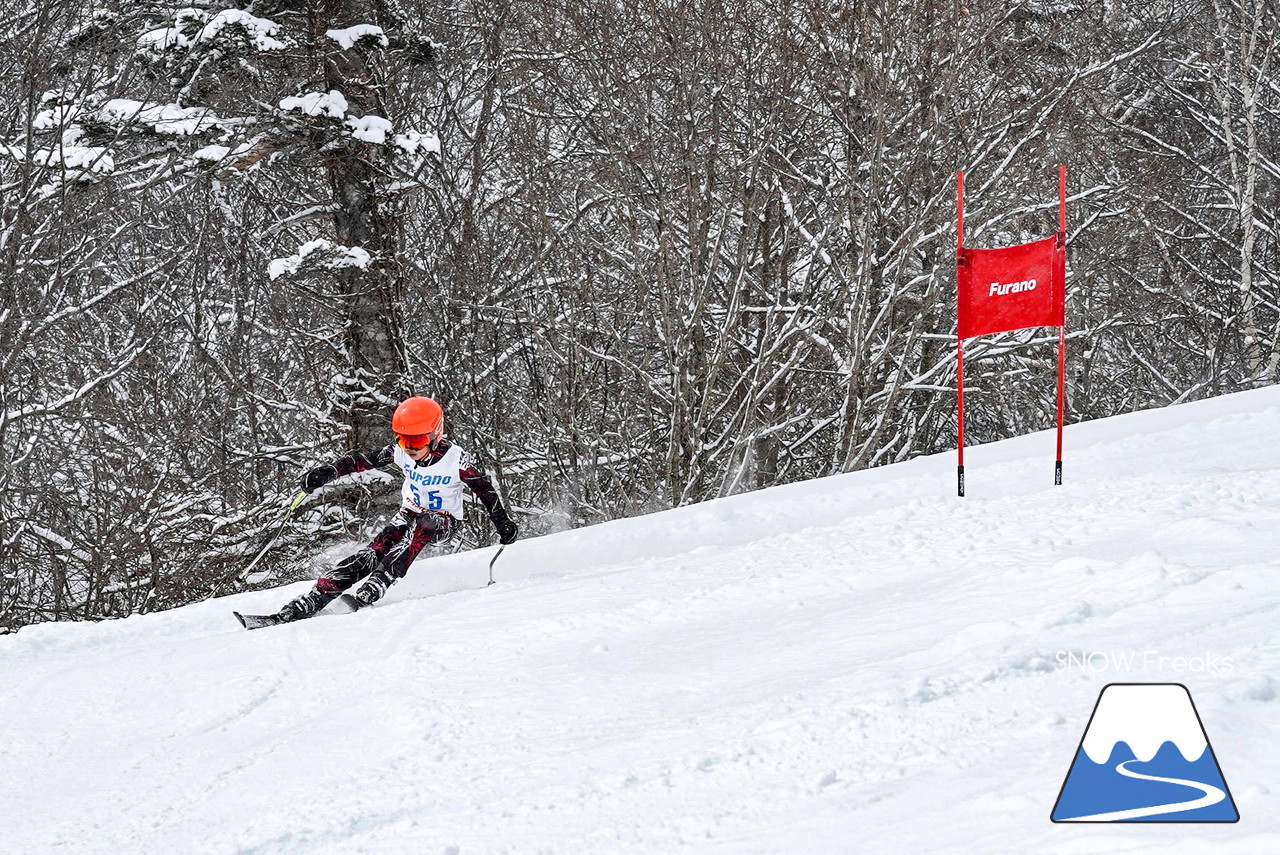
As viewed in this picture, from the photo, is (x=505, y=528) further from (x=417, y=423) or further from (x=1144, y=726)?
(x=1144, y=726)

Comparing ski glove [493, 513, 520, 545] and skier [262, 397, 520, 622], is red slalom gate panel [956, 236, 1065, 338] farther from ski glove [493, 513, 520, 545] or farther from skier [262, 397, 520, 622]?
skier [262, 397, 520, 622]

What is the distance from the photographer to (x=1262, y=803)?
2.16 meters

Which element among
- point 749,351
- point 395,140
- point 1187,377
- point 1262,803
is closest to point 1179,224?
point 1187,377

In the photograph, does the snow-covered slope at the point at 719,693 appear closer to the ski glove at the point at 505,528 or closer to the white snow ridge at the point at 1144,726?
the white snow ridge at the point at 1144,726

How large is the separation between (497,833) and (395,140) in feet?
25.5

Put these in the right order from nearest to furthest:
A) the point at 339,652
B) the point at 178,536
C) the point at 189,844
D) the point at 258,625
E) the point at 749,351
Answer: the point at 189,844
the point at 339,652
the point at 258,625
the point at 178,536
the point at 749,351

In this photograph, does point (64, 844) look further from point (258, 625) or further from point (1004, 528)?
point (1004, 528)

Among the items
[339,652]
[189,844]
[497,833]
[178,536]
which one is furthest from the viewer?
[178,536]

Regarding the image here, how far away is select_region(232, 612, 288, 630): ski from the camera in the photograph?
5637 mm

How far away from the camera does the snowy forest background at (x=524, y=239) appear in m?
9.66

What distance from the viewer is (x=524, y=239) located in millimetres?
12180
